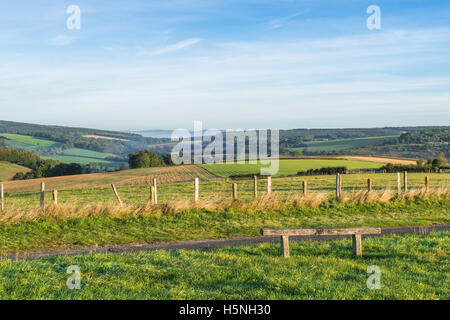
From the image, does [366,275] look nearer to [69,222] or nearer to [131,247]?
[131,247]

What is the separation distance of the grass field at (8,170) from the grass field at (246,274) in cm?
8063

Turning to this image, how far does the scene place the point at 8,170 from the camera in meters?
86.4

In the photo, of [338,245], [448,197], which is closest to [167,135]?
[448,197]

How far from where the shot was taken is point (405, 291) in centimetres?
635

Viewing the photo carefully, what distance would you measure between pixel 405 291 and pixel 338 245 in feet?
14.2

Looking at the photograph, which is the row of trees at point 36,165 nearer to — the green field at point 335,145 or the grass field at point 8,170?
the grass field at point 8,170

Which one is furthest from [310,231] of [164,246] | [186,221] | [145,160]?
[145,160]

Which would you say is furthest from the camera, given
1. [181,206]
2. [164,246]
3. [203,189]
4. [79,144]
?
[79,144]

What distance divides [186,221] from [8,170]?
3286 inches

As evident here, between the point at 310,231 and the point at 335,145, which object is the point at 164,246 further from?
the point at 335,145

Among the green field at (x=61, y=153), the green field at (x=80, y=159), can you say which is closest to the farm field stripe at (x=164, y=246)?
the green field at (x=80, y=159)

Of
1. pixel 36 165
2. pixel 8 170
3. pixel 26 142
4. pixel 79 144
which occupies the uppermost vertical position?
pixel 26 142

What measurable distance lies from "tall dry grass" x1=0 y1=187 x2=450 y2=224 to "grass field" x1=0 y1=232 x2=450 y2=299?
691 cm

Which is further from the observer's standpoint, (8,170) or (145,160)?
(145,160)
